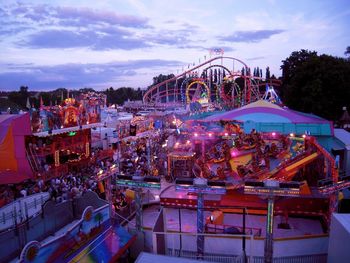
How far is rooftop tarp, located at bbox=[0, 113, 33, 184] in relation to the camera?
525 inches

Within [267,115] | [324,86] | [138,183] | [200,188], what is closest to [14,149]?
[138,183]

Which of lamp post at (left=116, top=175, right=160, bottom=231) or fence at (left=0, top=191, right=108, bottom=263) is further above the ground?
lamp post at (left=116, top=175, right=160, bottom=231)

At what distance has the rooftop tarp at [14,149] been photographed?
1334cm

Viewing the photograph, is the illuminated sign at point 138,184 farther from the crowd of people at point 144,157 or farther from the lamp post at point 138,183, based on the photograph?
the crowd of people at point 144,157

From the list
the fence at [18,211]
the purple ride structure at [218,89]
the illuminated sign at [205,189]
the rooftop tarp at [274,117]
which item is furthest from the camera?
the purple ride structure at [218,89]

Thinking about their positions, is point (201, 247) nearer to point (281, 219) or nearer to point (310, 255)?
point (310, 255)

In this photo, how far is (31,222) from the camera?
611 centimetres

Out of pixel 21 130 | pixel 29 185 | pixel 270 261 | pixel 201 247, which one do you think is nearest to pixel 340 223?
pixel 270 261

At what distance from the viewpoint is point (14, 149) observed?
13570 millimetres

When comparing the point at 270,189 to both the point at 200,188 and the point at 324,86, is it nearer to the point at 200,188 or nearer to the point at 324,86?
the point at 200,188

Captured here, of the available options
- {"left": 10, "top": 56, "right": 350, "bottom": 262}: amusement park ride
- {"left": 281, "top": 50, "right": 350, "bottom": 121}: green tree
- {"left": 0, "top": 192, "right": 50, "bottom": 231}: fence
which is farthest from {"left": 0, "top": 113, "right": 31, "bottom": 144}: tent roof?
{"left": 281, "top": 50, "right": 350, "bottom": 121}: green tree

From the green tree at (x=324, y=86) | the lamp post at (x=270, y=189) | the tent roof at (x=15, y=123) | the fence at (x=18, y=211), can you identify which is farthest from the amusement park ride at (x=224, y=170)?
the green tree at (x=324, y=86)

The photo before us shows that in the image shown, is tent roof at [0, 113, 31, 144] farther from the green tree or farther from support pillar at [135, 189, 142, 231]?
the green tree

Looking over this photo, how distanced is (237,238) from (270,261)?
2.92 feet
